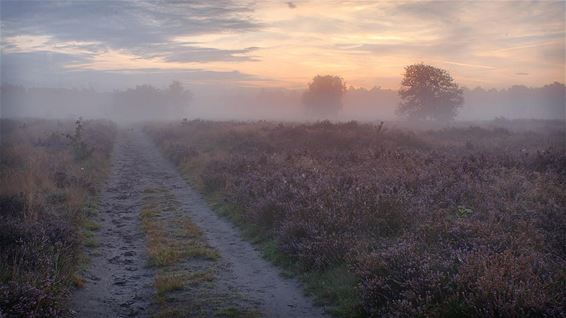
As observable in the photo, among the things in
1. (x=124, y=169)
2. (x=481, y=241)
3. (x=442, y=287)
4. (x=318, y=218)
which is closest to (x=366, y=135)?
(x=124, y=169)

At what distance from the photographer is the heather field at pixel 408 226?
605cm

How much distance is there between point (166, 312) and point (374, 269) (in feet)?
11.4

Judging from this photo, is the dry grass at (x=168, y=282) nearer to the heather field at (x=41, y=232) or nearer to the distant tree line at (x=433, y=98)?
the heather field at (x=41, y=232)

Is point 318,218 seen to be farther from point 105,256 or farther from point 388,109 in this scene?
point 388,109

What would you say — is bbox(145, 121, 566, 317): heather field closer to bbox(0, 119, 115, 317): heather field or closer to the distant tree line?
bbox(0, 119, 115, 317): heather field

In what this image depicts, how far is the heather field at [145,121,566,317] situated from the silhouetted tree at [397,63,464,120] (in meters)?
48.2

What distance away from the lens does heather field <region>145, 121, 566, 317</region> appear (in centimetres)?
605

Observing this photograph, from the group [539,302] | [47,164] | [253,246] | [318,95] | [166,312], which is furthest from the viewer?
[318,95]

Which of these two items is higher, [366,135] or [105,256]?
[366,135]

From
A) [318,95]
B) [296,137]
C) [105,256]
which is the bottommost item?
[105,256]

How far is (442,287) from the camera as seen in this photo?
243 inches

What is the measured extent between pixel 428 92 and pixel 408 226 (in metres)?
58.7

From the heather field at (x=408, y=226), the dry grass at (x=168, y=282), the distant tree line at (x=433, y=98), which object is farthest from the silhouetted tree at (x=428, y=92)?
the dry grass at (x=168, y=282)

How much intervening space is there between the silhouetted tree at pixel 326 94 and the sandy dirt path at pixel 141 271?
260ft
